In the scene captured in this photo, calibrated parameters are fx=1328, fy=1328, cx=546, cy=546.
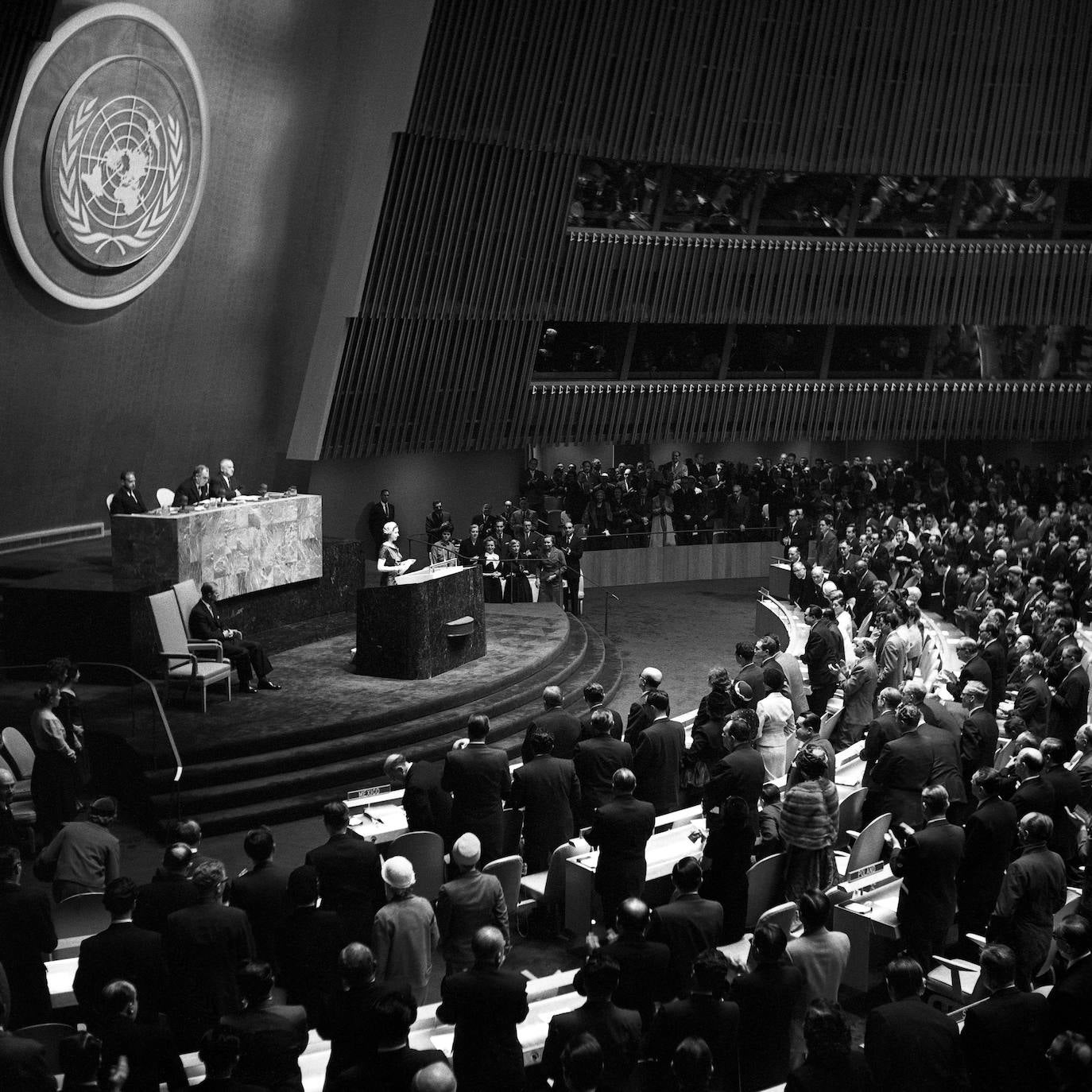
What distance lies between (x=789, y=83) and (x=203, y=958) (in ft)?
57.7

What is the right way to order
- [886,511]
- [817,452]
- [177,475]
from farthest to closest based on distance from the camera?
1. [817,452]
2. [886,511]
3. [177,475]

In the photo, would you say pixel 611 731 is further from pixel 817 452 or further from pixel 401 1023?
pixel 817 452

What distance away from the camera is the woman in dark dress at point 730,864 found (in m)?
6.34

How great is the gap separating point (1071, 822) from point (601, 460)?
16.1 m

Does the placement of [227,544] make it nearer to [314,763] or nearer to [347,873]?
[314,763]

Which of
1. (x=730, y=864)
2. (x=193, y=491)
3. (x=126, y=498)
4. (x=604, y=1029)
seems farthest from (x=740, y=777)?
(x=126, y=498)

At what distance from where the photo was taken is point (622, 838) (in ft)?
21.5

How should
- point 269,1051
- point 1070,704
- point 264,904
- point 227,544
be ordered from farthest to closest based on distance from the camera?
point 227,544
point 1070,704
point 264,904
point 269,1051

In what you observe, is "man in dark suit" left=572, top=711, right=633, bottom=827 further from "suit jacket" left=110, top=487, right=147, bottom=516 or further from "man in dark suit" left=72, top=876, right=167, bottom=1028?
"suit jacket" left=110, top=487, right=147, bottom=516

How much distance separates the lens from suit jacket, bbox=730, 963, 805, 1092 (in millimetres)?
4957

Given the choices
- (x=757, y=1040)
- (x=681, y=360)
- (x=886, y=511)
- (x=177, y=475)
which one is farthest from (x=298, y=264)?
(x=757, y=1040)

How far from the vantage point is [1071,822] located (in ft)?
23.1

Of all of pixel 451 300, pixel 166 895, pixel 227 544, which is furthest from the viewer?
pixel 451 300

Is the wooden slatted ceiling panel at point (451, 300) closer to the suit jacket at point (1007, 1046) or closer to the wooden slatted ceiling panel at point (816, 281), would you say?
the wooden slatted ceiling panel at point (816, 281)
